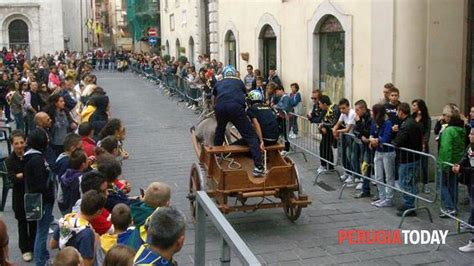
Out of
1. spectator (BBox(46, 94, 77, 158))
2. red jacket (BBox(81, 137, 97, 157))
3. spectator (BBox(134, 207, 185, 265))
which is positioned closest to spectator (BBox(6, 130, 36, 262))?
red jacket (BBox(81, 137, 97, 157))

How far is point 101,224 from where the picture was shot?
17.5 ft

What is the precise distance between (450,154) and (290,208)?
2.33m

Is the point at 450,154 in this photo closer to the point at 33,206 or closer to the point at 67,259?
the point at 33,206

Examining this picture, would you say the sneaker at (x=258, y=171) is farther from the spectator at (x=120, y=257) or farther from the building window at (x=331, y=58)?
the building window at (x=331, y=58)

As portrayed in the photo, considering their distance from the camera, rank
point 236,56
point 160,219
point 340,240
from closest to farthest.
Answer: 1. point 160,219
2. point 340,240
3. point 236,56

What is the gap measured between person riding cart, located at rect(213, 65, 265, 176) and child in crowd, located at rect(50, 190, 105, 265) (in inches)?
131

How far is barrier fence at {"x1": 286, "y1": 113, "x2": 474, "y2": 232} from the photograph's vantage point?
8055mm

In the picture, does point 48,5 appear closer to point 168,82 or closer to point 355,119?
point 168,82

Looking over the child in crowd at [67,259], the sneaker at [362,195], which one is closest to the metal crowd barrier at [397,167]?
the sneaker at [362,195]

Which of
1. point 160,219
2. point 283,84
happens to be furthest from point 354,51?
point 160,219

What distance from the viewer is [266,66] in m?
19.1

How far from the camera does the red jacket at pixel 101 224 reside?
5273mm

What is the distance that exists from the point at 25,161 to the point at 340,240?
3939mm

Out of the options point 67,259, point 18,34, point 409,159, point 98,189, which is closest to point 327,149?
point 409,159
